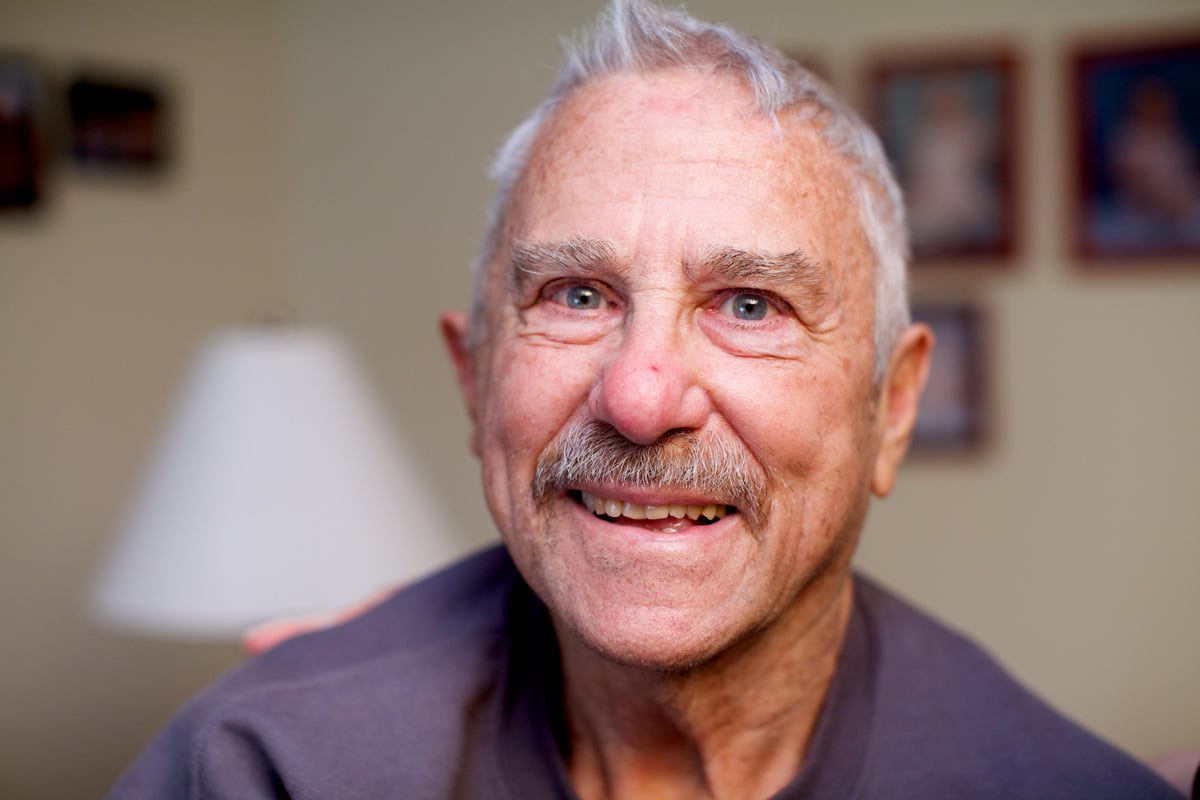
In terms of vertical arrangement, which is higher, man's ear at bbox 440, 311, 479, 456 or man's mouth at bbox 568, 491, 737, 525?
man's ear at bbox 440, 311, 479, 456

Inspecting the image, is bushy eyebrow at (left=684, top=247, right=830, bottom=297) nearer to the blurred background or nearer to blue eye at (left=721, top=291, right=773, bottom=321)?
blue eye at (left=721, top=291, right=773, bottom=321)

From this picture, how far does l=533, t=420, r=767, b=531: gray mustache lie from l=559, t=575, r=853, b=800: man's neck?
16cm

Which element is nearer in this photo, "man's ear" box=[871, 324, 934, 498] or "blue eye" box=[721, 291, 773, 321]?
"blue eye" box=[721, 291, 773, 321]

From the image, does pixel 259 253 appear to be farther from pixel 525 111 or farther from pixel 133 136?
pixel 525 111

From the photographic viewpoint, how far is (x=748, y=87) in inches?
42.9

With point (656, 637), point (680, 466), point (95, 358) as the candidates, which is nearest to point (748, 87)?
point (680, 466)

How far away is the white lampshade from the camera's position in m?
1.92

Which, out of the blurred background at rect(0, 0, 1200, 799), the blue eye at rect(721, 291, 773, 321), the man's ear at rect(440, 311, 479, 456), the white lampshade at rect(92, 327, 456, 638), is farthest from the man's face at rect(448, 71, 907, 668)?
the blurred background at rect(0, 0, 1200, 799)

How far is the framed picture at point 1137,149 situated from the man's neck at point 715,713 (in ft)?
5.53

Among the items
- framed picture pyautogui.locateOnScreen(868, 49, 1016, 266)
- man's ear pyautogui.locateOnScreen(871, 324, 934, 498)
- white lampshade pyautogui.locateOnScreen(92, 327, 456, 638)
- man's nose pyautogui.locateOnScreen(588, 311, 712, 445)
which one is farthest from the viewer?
framed picture pyautogui.locateOnScreen(868, 49, 1016, 266)

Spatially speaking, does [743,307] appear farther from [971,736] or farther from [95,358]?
[95,358]

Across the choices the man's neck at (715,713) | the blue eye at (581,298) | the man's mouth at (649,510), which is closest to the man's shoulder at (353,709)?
the man's neck at (715,713)

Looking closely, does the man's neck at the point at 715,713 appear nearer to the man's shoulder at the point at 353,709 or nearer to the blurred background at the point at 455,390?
the man's shoulder at the point at 353,709

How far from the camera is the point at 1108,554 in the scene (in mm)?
2555
